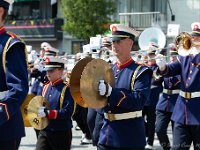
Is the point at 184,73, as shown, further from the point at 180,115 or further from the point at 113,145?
the point at 113,145

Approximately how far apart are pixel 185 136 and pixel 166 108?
2356mm

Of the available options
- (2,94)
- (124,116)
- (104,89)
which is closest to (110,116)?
(124,116)

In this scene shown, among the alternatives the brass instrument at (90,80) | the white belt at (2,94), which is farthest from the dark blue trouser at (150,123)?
the white belt at (2,94)

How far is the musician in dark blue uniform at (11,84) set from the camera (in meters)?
3.58

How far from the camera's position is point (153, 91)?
978 cm

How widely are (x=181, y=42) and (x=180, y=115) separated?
953 millimetres

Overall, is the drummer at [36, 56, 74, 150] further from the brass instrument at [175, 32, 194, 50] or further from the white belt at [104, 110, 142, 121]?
the brass instrument at [175, 32, 194, 50]

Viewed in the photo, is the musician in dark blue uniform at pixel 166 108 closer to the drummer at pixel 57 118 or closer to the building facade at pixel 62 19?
the drummer at pixel 57 118

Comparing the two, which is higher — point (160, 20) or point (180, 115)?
point (160, 20)

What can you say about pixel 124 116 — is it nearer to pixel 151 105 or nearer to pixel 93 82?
pixel 93 82

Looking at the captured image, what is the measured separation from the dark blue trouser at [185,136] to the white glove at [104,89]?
6.44ft

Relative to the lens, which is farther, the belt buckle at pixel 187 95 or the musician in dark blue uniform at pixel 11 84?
the belt buckle at pixel 187 95

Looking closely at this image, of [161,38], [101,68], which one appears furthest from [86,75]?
[161,38]

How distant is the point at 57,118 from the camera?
6.14 meters
